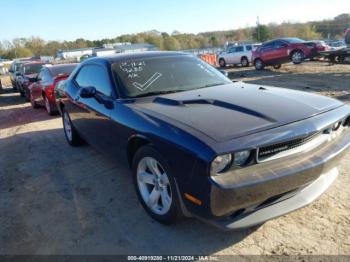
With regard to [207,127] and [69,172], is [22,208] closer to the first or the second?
[69,172]

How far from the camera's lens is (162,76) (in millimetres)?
4348

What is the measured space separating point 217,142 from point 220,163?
159 mm

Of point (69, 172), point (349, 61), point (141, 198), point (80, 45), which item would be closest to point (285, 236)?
point (141, 198)

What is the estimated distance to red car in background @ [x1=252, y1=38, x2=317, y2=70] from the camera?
17.8 meters

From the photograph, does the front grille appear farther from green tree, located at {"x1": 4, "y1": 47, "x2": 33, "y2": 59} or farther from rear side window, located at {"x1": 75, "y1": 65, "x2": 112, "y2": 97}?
green tree, located at {"x1": 4, "y1": 47, "x2": 33, "y2": 59}

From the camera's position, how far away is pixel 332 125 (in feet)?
10.3

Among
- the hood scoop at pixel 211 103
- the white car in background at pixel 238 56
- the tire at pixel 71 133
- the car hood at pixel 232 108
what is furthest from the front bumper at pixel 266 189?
the white car in background at pixel 238 56

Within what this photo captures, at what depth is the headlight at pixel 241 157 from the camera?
2684 millimetres

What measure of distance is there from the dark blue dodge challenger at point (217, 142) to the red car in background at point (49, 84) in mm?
5837

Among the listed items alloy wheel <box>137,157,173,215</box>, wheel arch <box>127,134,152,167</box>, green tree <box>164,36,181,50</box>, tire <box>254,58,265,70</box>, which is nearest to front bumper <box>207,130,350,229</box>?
alloy wheel <box>137,157,173,215</box>

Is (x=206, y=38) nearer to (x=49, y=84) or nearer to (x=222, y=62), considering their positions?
(x=222, y=62)

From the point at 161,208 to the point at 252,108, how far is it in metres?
1.27

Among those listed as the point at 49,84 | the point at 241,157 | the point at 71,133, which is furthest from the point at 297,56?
the point at 241,157

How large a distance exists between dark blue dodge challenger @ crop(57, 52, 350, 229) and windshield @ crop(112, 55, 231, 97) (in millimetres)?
12
